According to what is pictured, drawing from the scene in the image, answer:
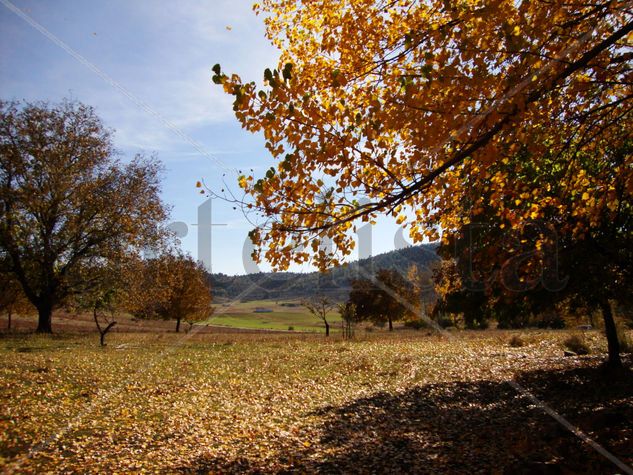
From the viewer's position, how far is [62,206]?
79.6 ft

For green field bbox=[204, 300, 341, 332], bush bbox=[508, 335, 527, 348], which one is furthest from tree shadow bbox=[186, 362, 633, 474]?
green field bbox=[204, 300, 341, 332]

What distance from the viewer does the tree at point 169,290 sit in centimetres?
2569

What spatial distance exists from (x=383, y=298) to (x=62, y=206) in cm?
4027

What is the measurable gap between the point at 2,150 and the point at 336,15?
23.4 metres

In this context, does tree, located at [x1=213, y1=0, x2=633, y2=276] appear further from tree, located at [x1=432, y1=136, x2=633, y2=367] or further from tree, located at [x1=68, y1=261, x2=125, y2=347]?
tree, located at [x1=68, y1=261, x2=125, y2=347]

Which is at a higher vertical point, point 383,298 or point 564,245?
A: point 564,245

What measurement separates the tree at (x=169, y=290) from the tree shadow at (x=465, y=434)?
17.5 meters

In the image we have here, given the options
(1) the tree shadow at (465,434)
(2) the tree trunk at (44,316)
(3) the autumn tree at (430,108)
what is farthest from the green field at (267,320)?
(3) the autumn tree at (430,108)

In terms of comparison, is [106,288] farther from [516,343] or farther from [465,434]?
[516,343]

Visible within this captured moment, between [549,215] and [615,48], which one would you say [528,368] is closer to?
[549,215]

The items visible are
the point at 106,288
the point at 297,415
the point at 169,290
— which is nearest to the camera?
the point at 297,415

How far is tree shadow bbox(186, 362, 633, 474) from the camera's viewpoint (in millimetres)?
7199

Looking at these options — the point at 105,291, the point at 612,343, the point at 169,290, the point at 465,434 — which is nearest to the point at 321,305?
the point at 169,290

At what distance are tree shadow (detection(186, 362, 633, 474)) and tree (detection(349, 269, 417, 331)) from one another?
4119 centimetres
